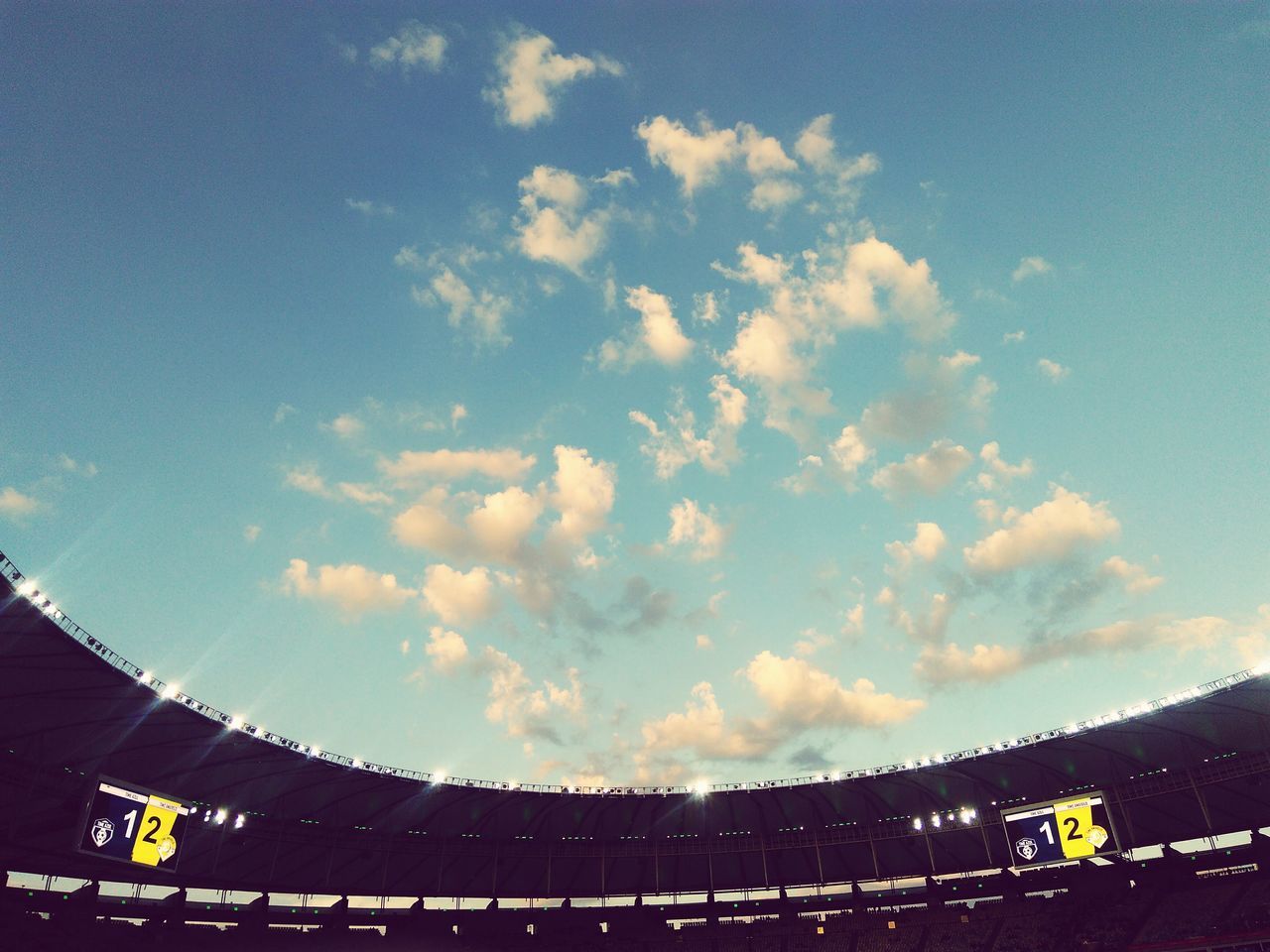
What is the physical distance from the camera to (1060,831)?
146 feet

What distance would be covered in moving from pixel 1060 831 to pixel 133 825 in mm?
49819

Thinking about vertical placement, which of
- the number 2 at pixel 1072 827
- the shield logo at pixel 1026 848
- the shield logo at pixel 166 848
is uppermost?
the shield logo at pixel 166 848

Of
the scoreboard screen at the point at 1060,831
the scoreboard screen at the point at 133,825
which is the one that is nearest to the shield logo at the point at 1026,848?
the scoreboard screen at the point at 1060,831

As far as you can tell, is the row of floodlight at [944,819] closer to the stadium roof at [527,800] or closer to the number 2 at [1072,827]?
the stadium roof at [527,800]

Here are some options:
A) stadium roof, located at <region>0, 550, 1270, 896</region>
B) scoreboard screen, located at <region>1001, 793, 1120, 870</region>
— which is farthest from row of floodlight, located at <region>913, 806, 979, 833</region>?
scoreboard screen, located at <region>1001, 793, 1120, 870</region>

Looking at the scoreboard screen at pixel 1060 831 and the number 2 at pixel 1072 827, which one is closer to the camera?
the scoreboard screen at pixel 1060 831

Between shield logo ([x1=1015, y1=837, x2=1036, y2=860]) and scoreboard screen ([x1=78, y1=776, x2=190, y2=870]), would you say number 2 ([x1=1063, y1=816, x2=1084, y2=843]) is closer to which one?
shield logo ([x1=1015, y1=837, x2=1036, y2=860])

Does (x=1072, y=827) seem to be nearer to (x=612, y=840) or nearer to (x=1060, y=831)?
(x=1060, y=831)

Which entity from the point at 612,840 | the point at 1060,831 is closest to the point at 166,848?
the point at 612,840

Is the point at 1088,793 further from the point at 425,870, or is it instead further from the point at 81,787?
the point at 81,787

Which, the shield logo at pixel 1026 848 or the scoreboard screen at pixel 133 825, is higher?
the scoreboard screen at pixel 133 825

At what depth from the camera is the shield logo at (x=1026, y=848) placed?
45062 millimetres

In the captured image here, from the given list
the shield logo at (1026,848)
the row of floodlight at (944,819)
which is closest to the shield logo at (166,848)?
the shield logo at (1026,848)

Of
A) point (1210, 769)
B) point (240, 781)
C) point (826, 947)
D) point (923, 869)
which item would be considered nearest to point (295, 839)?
point (240, 781)
